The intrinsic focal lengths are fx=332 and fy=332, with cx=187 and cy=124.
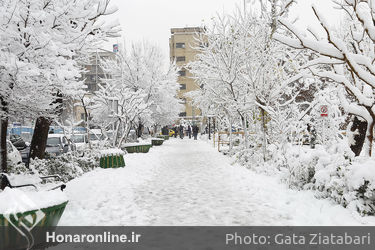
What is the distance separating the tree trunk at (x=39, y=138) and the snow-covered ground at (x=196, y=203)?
280cm

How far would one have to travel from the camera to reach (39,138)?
39.6 feet

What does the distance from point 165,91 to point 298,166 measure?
21.7 m

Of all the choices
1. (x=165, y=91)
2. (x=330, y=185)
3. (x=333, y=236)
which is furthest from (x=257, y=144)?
(x=165, y=91)

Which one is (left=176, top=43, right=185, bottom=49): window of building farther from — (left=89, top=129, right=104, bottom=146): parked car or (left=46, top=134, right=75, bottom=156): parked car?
(left=46, top=134, right=75, bottom=156): parked car

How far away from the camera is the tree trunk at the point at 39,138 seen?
1195 cm

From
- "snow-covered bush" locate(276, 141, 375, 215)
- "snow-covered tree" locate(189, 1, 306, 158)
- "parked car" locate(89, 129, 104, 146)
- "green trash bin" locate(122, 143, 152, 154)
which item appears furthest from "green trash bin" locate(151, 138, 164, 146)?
"snow-covered bush" locate(276, 141, 375, 215)

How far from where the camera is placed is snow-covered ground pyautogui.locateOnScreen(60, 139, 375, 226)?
5.64 meters

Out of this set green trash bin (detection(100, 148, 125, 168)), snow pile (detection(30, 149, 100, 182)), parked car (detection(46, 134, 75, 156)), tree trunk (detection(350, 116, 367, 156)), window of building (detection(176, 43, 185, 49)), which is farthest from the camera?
window of building (detection(176, 43, 185, 49))

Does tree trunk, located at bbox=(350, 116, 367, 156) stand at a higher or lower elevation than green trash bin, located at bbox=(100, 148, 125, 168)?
higher

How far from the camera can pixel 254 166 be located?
12125 mm

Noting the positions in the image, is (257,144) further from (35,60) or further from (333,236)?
(35,60)

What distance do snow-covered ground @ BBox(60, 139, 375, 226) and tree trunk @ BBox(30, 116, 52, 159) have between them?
280 centimetres

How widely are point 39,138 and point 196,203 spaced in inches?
298

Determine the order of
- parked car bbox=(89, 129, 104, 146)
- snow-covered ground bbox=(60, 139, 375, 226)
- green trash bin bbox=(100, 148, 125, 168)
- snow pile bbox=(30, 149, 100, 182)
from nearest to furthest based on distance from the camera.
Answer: snow-covered ground bbox=(60, 139, 375, 226), snow pile bbox=(30, 149, 100, 182), green trash bin bbox=(100, 148, 125, 168), parked car bbox=(89, 129, 104, 146)
